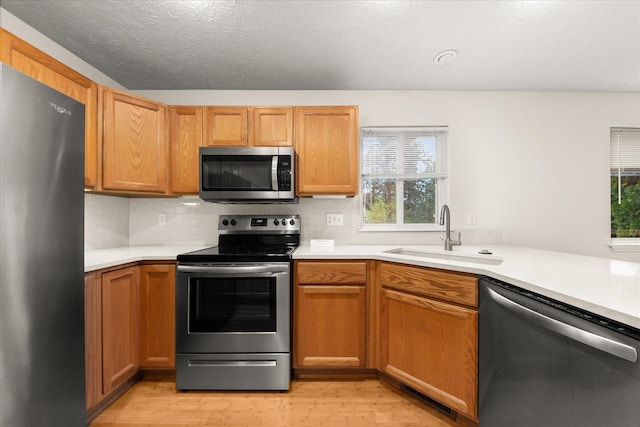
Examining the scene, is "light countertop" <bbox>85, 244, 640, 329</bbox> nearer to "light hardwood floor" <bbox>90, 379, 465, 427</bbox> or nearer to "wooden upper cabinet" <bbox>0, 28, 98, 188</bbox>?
"wooden upper cabinet" <bbox>0, 28, 98, 188</bbox>

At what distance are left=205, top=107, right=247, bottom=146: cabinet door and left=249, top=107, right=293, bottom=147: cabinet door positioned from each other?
0.08m

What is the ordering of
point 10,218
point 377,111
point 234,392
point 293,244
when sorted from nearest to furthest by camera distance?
point 10,218
point 234,392
point 293,244
point 377,111

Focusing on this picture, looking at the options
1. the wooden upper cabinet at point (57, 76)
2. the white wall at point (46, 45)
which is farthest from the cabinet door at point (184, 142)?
the white wall at point (46, 45)

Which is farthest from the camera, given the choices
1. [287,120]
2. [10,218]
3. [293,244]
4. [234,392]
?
[293,244]

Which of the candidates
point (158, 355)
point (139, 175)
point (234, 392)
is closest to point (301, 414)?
point (234, 392)

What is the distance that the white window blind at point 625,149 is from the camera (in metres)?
2.64

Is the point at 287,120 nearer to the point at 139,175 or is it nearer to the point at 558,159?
the point at 139,175

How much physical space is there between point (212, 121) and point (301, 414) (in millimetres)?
2269

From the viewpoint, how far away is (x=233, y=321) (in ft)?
6.18

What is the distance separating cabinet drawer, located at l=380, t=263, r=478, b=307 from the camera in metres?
1.46

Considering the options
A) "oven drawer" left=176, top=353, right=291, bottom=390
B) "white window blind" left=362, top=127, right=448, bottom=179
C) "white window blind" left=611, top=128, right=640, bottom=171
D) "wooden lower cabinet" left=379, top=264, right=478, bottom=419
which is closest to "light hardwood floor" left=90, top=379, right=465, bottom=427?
"oven drawer" left=176, top=353, right=291, bottom=390

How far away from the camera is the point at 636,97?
8.57 feet

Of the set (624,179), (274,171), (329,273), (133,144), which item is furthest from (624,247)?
Result: (133,144)

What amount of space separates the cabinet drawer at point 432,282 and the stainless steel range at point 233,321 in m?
0.71
